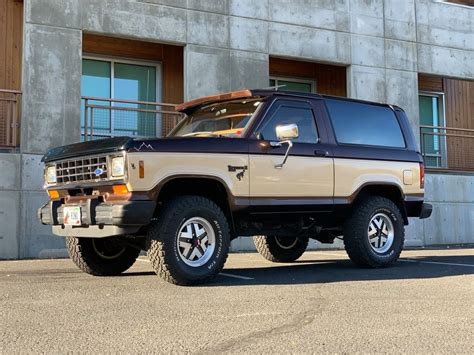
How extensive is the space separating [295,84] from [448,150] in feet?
15.2

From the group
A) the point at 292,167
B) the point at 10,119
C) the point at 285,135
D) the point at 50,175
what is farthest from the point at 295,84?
the point at 50,175

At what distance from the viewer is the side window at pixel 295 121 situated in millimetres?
6691

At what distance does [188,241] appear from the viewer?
6043mm

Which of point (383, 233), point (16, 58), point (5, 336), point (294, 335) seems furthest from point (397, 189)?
point (16, 58)

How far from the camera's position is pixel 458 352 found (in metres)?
3.63

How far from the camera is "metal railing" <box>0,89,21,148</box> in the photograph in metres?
10.6

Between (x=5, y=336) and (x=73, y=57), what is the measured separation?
297 inches

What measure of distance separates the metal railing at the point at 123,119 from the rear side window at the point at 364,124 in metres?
4.64

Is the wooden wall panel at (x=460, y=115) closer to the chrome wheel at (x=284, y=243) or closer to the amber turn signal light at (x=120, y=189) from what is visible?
the chrome wheel at (x=284, y=243)

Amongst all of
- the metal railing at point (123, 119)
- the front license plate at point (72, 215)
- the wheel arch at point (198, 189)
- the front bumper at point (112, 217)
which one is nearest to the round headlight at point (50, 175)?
the front license plate at point (72, 215)

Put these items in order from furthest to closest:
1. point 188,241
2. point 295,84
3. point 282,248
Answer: point 295,84 → point 282,248 → point 188,241

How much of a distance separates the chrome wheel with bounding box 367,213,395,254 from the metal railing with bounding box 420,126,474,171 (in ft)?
25.0

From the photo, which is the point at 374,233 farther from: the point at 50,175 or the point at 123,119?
the point at 123,119

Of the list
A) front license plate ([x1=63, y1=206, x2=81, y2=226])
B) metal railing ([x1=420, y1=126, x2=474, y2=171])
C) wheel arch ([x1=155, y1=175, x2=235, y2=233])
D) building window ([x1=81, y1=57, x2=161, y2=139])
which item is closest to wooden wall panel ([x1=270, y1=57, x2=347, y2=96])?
metal railing ([x1=420, y1=126, x2=474, y2=171])
